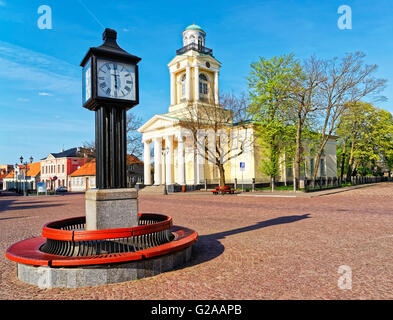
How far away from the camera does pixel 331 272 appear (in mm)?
4871

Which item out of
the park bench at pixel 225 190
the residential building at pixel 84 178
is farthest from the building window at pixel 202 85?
the residential building at pixel 84 178

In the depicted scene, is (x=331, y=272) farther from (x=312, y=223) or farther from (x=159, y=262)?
(x=312, y=223)

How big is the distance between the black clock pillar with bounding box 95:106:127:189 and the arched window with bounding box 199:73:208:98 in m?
40.9

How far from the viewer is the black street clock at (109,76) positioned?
19.0 ft

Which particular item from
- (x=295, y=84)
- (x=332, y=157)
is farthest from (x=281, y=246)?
(x=332, y=157)

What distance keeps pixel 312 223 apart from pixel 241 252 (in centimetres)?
479

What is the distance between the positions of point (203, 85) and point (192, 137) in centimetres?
1269

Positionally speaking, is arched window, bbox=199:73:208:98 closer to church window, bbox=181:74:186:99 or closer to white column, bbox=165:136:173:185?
church window, bbox=181:74:186:99

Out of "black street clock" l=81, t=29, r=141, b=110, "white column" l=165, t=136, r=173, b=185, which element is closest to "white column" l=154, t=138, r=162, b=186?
"white column" l=165, t=136, r=173, b=185

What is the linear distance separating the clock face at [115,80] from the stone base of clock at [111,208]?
1.92 metres

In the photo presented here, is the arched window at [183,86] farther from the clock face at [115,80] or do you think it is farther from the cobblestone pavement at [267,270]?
the clock face at [115,80]

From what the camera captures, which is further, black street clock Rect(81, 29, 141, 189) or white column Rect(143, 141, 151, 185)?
white column Rect(143, 141, 151, 185)

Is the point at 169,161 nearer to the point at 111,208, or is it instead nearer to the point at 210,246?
the point at 210,246

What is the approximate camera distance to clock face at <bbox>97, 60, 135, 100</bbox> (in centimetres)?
586
